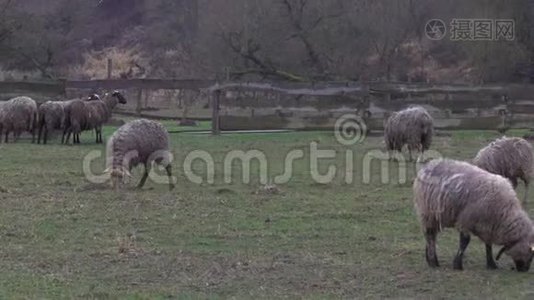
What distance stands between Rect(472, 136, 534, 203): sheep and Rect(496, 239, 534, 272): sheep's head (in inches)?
150

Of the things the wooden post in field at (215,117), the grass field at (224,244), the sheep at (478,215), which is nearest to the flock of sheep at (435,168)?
the sheep at (478,215)

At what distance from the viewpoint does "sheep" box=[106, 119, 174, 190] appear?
12523 mm

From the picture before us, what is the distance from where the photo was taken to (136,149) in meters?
12.8

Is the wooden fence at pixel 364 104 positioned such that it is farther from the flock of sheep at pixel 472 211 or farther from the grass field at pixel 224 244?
the flock of sheep at pixel 472 211

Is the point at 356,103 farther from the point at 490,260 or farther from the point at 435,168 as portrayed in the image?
the point at 490,260

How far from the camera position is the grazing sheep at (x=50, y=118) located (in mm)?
22562

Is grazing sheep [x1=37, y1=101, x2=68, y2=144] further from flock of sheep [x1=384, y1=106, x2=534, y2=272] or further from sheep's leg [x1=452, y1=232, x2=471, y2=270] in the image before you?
sheep's leg [x1=452, y1=232, x2=471, y2=270]

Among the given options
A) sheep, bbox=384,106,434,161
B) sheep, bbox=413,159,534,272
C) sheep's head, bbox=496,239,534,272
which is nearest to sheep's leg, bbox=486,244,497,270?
sheep, bbox=413,159,534,272

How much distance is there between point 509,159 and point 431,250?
14.0ft

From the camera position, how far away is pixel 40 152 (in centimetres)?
1900

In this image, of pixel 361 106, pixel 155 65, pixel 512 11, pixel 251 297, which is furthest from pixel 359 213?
pixel 155 65

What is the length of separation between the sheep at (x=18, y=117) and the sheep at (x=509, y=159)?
1390 centimetres

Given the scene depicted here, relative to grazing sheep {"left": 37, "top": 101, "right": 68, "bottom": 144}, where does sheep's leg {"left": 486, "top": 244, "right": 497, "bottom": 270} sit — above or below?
below

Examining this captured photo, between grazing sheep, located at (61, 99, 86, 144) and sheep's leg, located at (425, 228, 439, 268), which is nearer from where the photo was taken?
sheep's leg, located at (425, 228, 439, 268)
